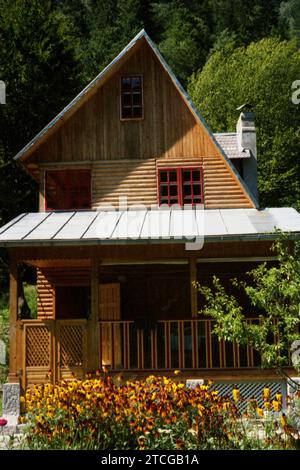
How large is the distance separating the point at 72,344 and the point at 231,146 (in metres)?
11.5

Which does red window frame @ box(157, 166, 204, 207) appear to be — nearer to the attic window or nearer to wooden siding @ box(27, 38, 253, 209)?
wooden siding @ box(27, 38, 253, 209)

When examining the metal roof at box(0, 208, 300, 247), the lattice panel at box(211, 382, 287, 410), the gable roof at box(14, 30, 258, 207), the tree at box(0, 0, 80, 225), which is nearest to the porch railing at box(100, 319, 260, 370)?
the lattice panel at box(211, 382, 287, 410)

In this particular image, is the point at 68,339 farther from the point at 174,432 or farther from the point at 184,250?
the point at 174,432

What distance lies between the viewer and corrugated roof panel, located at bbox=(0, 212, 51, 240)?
13.9 m

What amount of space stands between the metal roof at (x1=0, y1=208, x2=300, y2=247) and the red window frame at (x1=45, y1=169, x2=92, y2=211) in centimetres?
110

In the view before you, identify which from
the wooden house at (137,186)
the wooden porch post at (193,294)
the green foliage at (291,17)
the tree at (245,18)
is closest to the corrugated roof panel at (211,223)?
the wooden house at (137,186)

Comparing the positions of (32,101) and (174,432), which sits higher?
(32,101)

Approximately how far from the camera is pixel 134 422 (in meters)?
8.48

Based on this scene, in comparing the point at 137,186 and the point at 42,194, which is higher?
the point at 137,186

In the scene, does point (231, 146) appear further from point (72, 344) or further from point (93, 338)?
point (72, 344)

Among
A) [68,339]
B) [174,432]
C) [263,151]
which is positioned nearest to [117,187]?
[68,339]

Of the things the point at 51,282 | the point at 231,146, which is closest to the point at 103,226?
the point at 51,282

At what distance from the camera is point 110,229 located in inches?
584

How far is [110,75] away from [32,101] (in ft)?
33.1
